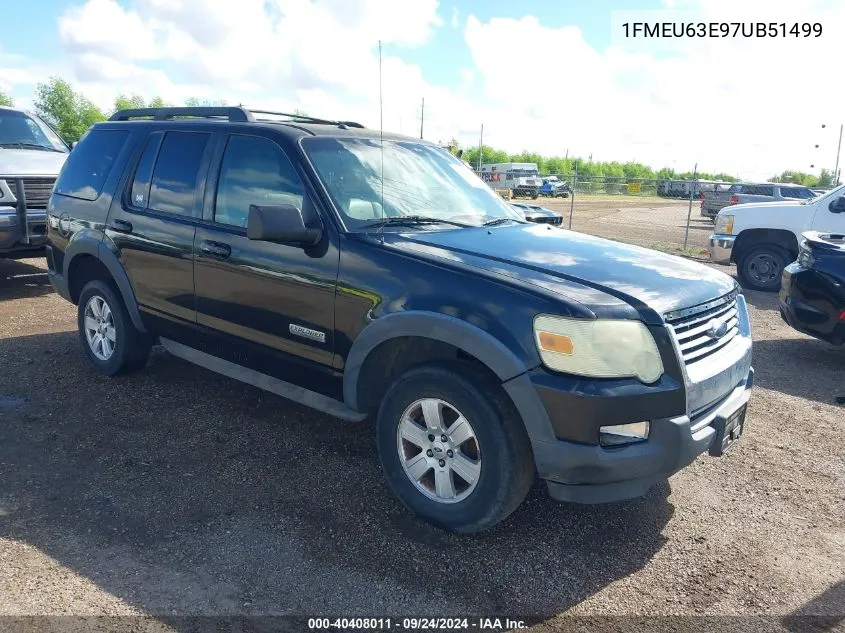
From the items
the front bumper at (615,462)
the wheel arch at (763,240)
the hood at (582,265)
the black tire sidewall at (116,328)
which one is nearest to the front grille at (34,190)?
the black tire sidewall at (116,328)

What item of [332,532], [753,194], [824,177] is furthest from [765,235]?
[824,177]

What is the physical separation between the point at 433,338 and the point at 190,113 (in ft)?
9.08

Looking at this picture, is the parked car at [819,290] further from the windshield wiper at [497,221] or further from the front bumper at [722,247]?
the front bumper at [722,247]

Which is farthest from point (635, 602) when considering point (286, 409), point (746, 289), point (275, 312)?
point (746, 289)

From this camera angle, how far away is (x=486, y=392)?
308 centimetres

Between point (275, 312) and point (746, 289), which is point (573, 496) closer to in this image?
point (275, 312)

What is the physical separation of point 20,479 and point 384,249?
237cm

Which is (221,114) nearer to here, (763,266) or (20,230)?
A: (20,230)

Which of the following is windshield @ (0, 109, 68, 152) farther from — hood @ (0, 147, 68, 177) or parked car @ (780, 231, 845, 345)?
parked car @ (780, 231, 845, 345)

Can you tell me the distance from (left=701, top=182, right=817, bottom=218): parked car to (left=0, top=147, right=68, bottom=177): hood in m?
18.9

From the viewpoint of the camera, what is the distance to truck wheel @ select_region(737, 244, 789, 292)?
10.5 meters

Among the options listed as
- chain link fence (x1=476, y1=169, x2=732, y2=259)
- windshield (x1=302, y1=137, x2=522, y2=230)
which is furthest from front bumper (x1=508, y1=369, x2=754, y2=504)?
chain link fence (x1=476, y1=169, x2=732, y2=259)

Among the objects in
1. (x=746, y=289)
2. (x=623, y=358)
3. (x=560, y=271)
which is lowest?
(x=746, y=289)

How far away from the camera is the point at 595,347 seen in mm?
2893
